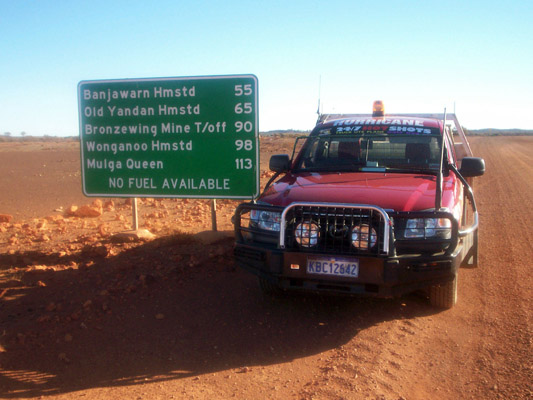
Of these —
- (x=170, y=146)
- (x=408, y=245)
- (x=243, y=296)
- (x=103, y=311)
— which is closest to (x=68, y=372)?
(x=103, y=311)

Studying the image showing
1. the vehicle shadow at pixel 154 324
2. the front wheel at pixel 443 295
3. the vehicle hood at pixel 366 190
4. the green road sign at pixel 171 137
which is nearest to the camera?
the vehicle shadow at pixel 154 324

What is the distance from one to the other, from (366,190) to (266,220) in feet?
3.13

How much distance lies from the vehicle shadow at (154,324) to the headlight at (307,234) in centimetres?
84

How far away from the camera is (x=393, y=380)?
13.3 ft

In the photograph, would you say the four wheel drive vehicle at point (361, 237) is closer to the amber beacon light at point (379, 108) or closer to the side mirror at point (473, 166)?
the side mirror at point (473, 166)

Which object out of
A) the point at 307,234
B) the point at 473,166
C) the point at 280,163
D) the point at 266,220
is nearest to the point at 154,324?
the point at 266,220

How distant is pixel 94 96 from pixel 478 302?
555cm

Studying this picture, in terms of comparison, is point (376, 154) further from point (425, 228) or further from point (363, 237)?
point (363, 237)

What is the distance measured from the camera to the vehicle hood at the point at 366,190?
489cm

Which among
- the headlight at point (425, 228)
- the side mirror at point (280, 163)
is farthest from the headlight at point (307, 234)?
the side mirror at point (280, 163)

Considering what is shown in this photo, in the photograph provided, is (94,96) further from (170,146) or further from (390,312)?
(390,312)

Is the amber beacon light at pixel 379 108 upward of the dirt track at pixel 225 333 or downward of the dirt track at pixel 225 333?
upward

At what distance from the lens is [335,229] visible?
186 inches

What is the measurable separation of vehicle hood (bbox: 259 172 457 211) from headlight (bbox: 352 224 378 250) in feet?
0.84
